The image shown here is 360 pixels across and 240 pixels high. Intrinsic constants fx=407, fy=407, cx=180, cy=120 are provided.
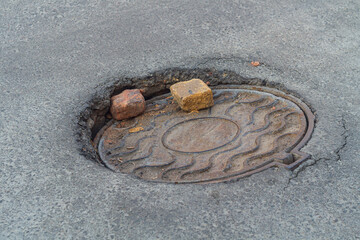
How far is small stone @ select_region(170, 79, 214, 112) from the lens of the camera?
3010mm

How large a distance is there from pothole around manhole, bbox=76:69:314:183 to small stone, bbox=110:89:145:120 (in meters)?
0.05

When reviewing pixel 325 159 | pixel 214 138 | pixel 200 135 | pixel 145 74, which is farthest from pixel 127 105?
pixel 325 159

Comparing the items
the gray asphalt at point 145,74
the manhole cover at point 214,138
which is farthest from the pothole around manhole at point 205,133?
the gray asphalt at point 145,74

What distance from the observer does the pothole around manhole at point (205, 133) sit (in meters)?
2.48

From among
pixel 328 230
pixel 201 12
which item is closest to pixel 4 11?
pixel 201 12

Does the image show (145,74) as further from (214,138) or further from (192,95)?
(214,138)

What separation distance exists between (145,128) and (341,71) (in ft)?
5.30

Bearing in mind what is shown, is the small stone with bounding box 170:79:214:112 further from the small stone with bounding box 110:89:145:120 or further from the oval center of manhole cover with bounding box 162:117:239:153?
the small stone with bounding box 110:89:145:120

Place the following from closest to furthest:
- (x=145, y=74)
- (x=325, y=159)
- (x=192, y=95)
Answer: (x=325, y=159)
(x=192, y=95)
(x=145, y=74)

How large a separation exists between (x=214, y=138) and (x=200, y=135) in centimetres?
11

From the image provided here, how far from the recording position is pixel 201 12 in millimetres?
4055

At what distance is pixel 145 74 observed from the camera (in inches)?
130

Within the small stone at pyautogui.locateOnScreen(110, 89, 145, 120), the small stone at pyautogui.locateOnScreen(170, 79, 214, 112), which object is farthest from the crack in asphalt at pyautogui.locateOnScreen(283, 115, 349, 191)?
the small stone at pyautogui.locateOnScreen(110, 89, 145, 120)

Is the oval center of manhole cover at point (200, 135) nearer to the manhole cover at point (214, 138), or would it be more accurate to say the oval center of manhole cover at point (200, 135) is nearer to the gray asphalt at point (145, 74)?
the manhole cover at point (214, 138)
